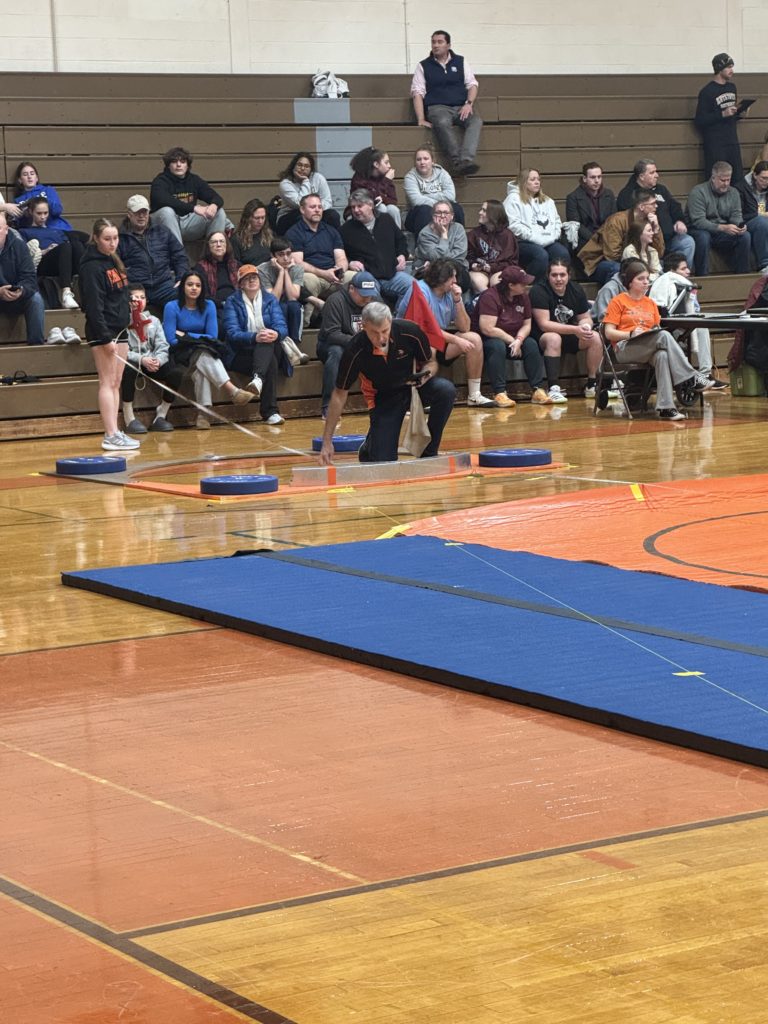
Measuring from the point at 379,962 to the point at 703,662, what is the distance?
89.1 inches

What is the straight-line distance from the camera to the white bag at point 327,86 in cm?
1658

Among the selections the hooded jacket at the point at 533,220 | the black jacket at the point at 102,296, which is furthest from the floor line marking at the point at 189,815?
the hooded jacket at the point at 533,220

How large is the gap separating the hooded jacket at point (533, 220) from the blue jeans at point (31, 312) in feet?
14.6

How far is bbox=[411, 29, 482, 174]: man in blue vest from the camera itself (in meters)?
16.7

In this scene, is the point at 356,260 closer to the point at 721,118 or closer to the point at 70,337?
the point at 70,337

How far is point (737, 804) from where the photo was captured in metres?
3.93

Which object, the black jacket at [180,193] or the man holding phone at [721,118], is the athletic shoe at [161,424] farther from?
the man holding phone at [721,118]

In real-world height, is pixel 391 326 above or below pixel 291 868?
above

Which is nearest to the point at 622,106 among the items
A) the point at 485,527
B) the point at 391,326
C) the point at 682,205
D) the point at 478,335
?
the point at 682,205

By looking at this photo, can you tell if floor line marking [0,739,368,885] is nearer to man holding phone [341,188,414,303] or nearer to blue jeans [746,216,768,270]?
man holding phone [341,188,414,303]

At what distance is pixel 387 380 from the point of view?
32.2 ft

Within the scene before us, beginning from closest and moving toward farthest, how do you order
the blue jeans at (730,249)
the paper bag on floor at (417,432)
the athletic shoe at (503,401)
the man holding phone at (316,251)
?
the paper bag on floor at (417,432) < the athletic shoe at (503,401) < the man holding phone at (316,251) < the blue jeans at (730,249)

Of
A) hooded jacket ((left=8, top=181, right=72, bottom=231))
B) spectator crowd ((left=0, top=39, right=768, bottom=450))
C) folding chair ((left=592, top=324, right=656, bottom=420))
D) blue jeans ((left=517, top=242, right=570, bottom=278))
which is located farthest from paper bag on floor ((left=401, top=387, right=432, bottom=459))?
blue jeans ((left=517, top=242, right=570, bottom=278))

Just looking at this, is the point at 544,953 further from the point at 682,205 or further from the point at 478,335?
the point at 682,205
